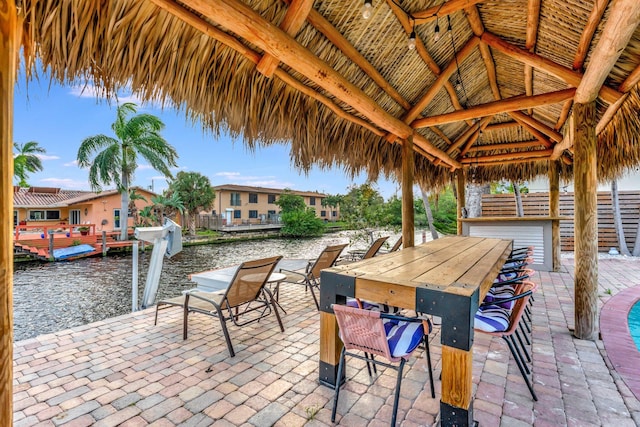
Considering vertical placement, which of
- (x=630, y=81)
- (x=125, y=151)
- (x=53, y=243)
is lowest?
(x=53, y=243)

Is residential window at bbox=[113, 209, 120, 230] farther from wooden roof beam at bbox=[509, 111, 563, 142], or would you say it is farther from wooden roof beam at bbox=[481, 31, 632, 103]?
wooden roof beam at bbox=[481, 31, 632, 103]

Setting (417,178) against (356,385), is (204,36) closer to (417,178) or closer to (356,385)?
(356,385)

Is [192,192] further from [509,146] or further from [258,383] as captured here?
[258,383]

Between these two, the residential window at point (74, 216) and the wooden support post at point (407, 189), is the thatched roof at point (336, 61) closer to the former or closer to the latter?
the wooden support post at point (407, 189)

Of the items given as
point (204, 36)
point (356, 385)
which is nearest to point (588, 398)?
point (356, 385)

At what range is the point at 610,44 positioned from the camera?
7.16 ft

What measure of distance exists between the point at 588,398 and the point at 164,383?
294cm

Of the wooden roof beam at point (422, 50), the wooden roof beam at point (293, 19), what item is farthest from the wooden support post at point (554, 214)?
the wooden roof beam at point (293, 19)

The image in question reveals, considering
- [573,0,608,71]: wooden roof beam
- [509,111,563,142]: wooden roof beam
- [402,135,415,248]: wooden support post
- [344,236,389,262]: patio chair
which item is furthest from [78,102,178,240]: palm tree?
[573,0,608,71]: wooden roof beam

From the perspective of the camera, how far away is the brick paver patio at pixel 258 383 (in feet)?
6.02

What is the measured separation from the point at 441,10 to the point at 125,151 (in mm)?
18679

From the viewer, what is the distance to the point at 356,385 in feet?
7.12

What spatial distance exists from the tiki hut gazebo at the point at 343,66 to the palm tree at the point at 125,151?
16125 mm

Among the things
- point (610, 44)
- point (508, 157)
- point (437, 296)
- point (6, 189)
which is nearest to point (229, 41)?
point (6, 189)
